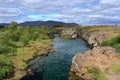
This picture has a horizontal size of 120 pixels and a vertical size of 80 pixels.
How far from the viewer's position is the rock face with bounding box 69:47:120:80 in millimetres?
72244

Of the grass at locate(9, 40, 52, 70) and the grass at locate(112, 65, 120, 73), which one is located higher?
the grass at locate(112, 65, 120, 73)

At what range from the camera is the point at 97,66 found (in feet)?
263

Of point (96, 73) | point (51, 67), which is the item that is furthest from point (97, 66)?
point (51, 67)

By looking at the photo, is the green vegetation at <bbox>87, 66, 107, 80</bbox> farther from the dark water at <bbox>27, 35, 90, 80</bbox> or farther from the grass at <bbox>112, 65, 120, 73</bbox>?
the dark water at <bbox>27, 35, 90, 80</bbox>

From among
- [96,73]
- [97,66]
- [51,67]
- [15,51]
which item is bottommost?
[51,67]

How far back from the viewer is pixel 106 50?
306 feet

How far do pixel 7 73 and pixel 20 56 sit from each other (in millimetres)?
33769

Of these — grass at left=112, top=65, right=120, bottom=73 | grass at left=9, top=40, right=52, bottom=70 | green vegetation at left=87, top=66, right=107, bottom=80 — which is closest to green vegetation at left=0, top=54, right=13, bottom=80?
grass at left=9, top=40, right=52, bottom=70

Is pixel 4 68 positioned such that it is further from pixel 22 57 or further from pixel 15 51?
pixel 15 51

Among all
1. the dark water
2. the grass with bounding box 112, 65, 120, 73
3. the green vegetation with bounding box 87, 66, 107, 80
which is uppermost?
the grass with bounding box 112, 65, 120, 73

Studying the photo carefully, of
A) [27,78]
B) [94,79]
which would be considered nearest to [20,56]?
[27,78]

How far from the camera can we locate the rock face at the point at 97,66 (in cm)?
7224

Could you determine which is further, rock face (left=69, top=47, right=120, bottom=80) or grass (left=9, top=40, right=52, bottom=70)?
grass (left=9, top=40, right=52, bottom=70)

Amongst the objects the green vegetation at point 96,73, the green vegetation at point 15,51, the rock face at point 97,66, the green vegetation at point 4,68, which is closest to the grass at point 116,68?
the rock face at point 97,66
